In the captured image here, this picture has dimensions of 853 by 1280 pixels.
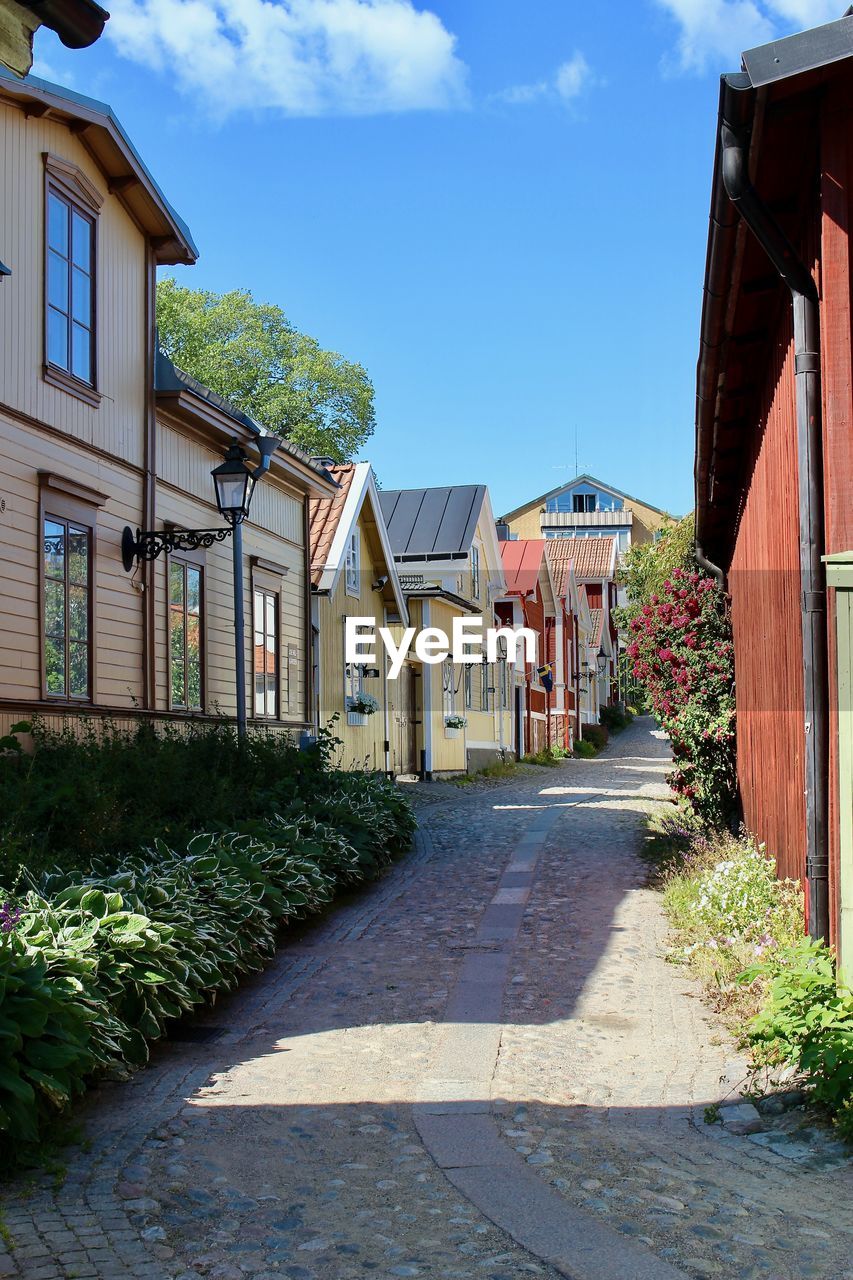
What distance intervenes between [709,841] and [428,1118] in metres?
7.31

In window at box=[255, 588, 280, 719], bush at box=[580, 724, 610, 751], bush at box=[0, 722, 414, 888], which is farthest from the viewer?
bush at box=[580, 724, 610, 751]

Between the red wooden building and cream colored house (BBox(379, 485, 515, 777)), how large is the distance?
753 inches

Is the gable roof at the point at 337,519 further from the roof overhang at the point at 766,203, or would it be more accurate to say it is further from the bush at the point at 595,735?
the bush at the point at 595,735

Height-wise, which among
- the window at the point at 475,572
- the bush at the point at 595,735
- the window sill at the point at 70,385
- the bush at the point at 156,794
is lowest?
the bush at the point at 595,735

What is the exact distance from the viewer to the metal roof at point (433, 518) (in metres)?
31.4

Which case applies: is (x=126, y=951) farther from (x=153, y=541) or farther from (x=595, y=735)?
(x=595, y=735)

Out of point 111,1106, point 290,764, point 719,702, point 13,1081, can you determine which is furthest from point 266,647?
point 13,1081

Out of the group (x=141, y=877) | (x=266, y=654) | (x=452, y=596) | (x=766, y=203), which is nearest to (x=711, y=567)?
(x=266, y=654)

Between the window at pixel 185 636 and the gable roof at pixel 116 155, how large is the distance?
3.48m

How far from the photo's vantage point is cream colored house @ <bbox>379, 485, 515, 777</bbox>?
28.2 metres

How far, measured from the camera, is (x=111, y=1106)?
611cm

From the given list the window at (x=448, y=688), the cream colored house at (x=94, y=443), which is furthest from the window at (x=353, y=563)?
the window at (x=448, y=688)

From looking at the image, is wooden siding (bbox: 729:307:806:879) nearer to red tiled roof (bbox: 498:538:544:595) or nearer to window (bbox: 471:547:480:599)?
window (bbox: 471:547:480:599)

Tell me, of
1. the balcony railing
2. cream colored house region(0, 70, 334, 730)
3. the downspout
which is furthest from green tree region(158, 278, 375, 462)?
the balcony railing
